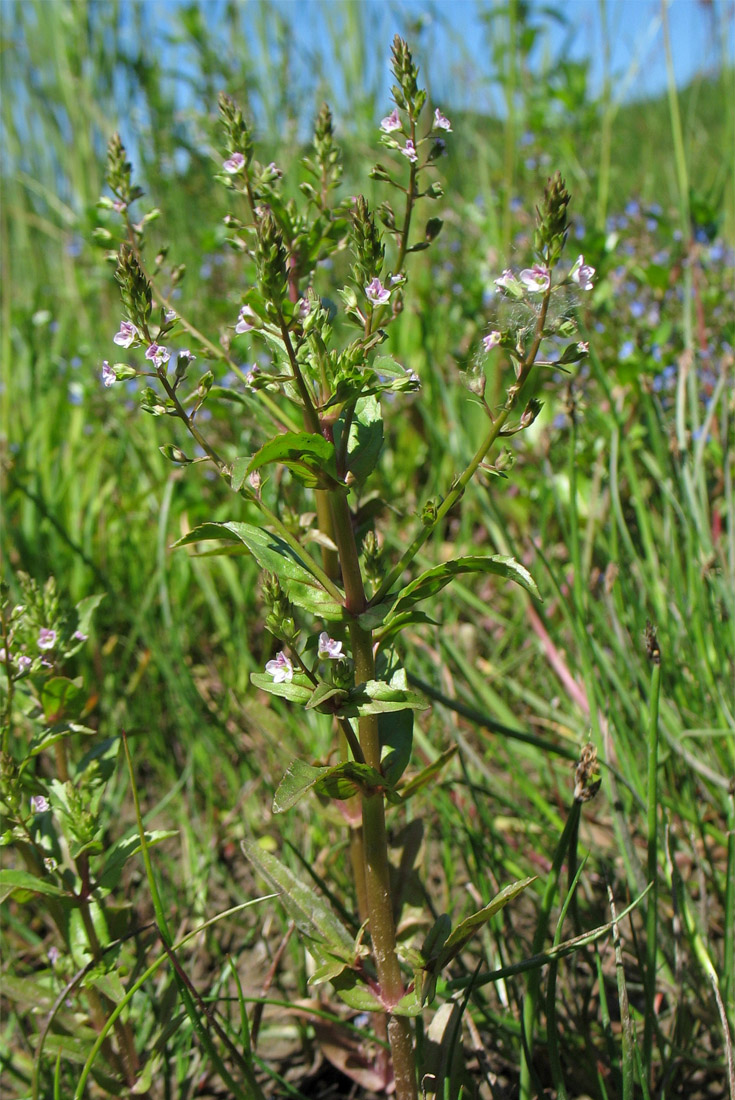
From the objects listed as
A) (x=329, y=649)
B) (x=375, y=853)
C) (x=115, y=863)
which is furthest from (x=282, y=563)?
(x=115, y=863)

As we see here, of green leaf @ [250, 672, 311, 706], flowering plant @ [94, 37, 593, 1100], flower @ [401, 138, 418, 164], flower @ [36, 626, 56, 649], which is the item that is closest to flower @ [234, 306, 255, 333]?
flowering plant @ [94, 37, 593, 1100]

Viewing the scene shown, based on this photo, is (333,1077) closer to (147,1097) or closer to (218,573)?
(147,1097)

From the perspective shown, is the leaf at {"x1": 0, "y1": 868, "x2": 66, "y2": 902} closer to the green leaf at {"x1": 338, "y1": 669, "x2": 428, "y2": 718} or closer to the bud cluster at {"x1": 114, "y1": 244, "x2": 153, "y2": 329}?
the green leaf at {"x1": 338, "y1": 669, "x2": 428, "y2": 718}

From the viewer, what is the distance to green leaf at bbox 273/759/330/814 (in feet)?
2.56

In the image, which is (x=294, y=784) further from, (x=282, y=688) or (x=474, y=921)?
(x=474, y=921)

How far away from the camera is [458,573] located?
0.81m

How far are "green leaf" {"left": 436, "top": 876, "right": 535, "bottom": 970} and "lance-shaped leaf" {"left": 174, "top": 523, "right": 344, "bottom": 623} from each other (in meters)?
0.29

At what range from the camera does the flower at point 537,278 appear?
0.75 m

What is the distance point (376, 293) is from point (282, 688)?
38cm

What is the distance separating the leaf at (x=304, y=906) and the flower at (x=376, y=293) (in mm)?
569

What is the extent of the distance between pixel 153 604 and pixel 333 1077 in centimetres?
115

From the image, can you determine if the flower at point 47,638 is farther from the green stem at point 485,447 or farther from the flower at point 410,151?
the flower at point 410,151

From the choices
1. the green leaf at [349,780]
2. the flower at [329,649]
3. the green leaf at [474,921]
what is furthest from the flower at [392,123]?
the green leaf at [474,921]

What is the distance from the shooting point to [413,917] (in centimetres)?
110
